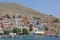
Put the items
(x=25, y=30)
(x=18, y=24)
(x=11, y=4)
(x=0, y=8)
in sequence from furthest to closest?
(x=11, y=4), (x=0, y=8), (x=18, y=24), (x=25, y=30)

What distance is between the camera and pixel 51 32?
61.2 metres

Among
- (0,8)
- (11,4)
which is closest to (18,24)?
(0,8)

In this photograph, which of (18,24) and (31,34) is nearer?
(31,34)

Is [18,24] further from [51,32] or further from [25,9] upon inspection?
[25,9]

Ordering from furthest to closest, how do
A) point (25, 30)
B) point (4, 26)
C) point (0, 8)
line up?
point (0, 8), point (4, 26), point (25, 30)

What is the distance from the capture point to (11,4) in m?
115

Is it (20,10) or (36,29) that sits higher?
(20,10)

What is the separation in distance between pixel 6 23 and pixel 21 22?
21.9 feet

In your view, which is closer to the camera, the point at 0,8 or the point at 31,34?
the point at 31,34

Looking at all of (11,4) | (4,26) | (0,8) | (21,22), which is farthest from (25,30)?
(11,4)

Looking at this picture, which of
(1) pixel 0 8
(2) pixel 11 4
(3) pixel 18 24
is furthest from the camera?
(2) pixel 11 4

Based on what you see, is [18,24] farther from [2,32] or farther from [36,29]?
[2,32]

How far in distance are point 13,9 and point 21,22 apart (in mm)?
39305

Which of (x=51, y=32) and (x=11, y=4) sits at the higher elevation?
(x=11, y=4)
